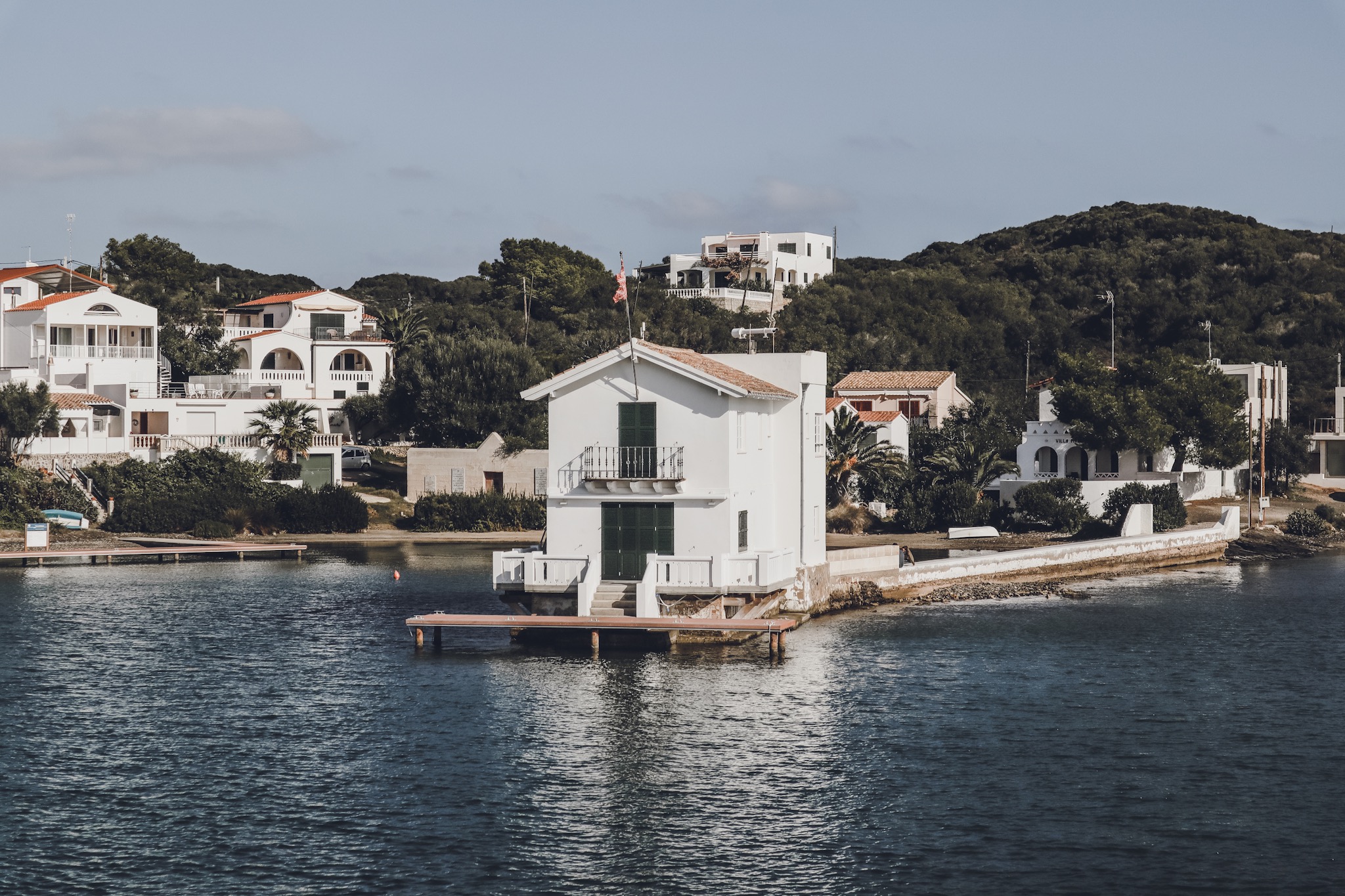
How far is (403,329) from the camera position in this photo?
314 ft

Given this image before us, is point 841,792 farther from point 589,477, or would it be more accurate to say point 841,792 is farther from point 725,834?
point 589,477

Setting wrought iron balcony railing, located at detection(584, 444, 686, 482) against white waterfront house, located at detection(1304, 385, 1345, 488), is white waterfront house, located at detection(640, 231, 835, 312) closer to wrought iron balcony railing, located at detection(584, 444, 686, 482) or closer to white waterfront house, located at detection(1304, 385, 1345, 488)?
white waterfront house, located at detection(1304, 385, 1345, 488)

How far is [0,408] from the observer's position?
7156 centimetres

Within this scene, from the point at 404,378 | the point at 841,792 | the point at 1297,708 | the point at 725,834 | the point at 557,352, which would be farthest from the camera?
the point at 557,352

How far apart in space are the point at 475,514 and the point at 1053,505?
26206 millimetres

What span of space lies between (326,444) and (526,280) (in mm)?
44508

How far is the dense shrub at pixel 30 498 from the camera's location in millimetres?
Result: 67125

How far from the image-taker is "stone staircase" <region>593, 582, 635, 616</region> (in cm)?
3859

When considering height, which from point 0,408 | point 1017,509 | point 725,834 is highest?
point 0,408

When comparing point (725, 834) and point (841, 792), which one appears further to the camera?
point (841, 792)

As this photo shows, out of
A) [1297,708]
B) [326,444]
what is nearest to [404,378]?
[326,444]

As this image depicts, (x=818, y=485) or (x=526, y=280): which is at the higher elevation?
(x=526, y=280)

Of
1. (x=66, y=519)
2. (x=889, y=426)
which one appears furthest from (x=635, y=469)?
(x=889, y=426)

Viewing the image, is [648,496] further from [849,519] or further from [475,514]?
[475,514]
